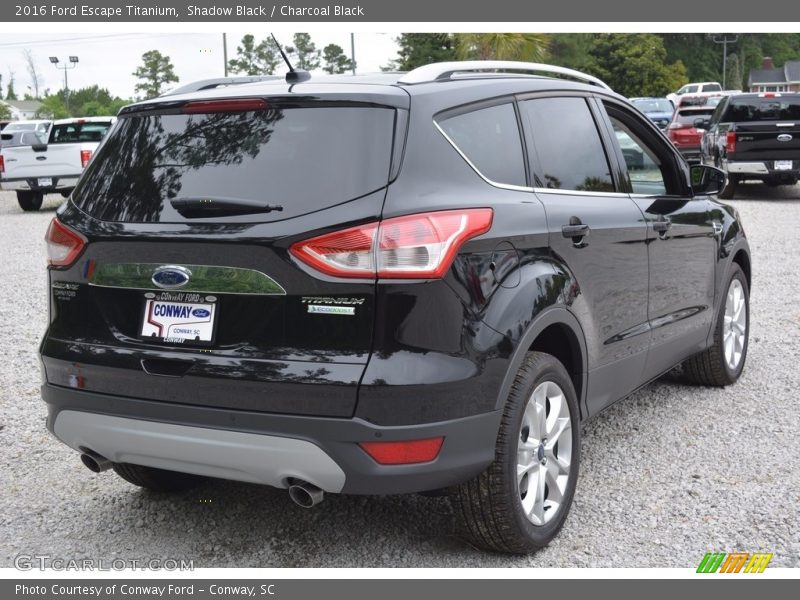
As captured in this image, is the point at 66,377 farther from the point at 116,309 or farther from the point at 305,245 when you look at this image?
the point at 305,245

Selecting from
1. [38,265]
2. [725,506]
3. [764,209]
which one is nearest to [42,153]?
[38,265]

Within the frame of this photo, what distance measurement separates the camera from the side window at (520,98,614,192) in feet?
13.6

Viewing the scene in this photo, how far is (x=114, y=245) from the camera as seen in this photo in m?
3.59

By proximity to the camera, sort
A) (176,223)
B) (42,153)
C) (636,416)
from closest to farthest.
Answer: (176,223) < (636,416) < (42,153)

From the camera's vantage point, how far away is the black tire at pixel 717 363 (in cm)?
602

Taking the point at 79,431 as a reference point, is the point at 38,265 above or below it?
below

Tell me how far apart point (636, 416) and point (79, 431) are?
3.25 m

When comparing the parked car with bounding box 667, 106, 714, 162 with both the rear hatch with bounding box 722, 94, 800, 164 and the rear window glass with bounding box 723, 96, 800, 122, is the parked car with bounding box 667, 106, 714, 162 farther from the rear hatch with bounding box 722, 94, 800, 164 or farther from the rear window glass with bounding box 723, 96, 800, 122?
the rear hatch with bounding box 722, 94, 800, 164

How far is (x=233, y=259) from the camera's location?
10.9 feet

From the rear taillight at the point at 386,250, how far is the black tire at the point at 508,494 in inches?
24.6

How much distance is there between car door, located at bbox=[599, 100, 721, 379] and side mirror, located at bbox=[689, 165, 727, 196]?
0.20 feet

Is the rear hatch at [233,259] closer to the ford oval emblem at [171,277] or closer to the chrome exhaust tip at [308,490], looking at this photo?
the ford oval emblem at [171,277]

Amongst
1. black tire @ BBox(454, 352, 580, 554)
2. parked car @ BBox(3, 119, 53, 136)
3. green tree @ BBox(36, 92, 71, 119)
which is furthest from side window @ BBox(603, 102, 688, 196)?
green tree @ BBox(36, 92, 71, 119)

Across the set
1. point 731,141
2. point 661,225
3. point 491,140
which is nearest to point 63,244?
point 491,140
